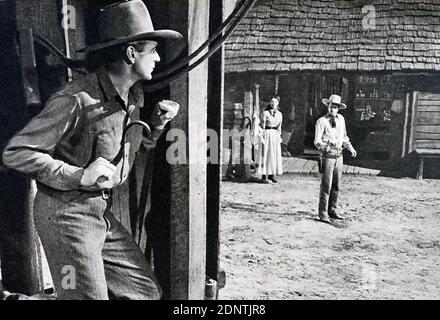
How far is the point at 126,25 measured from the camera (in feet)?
7.59

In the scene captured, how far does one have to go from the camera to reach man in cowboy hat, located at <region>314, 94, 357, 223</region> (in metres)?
5.49

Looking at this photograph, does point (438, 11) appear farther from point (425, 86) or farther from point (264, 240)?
point (264, 240)

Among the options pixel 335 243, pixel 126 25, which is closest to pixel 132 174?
pixel 126 25

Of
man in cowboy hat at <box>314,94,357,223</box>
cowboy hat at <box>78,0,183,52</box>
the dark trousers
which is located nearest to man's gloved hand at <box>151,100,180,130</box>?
cowboy hat at <box>78,0,183,52</box>

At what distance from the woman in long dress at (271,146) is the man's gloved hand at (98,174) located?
5.76 meters

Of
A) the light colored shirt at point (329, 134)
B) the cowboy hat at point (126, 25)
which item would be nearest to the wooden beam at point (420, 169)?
the light colored shirt at point (329, 134)

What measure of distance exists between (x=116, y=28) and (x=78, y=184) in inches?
32.7

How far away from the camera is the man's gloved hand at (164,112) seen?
2463 mm

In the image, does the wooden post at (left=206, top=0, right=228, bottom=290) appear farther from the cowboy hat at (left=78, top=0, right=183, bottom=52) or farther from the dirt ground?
the dirt ground

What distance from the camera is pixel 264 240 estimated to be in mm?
5266

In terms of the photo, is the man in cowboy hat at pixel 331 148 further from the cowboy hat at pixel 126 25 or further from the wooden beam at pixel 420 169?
the cowboy hat at pixel 126 25

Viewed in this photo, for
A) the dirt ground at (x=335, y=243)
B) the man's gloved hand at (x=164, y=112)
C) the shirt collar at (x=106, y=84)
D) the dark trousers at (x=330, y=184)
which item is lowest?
the dirt ground at (x=335, y=243)

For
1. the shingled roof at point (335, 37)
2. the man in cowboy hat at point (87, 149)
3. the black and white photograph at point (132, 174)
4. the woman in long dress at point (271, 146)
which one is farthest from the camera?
the woman in long dress at point (271, 146)
